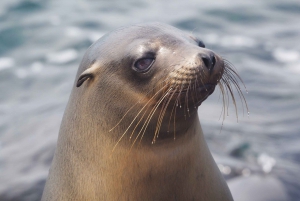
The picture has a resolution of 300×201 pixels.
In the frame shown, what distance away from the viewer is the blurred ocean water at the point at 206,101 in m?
5.87

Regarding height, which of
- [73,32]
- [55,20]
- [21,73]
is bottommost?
[21,73]

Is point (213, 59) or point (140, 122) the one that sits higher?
point (213, 59)

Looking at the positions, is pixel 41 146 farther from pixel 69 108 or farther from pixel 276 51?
pixel 276 51

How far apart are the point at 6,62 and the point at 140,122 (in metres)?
6.23

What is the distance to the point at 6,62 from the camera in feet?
30.9

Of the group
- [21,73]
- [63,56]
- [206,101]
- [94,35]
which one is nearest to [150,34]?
[206,101]

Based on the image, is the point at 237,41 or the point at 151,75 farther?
the point at 237,41

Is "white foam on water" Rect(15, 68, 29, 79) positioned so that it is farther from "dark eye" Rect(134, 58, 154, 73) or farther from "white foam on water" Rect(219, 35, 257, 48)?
"dark eye" Rect(134, 58, 154, 73)

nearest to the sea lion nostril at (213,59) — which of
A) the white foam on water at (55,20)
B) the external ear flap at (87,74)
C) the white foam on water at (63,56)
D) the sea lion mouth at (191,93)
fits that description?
the sea lion mouth at (191,93)

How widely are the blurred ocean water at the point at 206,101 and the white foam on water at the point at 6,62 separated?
0.6 inches

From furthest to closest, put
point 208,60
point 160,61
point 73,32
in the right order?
point 73,32
point 160,61
point 208,60

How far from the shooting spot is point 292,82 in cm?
805

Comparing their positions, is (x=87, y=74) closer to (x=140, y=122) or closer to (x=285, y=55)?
(x=140, y=122)

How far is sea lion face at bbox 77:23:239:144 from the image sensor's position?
11.2 ft
